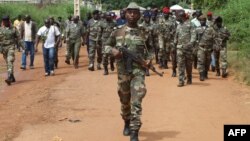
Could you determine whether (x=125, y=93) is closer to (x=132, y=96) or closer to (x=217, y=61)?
(x=132, y=96)

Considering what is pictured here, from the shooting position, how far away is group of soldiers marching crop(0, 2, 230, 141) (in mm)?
7625

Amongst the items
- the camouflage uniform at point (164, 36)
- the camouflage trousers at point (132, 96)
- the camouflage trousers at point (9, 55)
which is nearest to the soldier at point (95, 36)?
the camouflage uniform at point (164, 36)

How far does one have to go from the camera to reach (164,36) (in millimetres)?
15836

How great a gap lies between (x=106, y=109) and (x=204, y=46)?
4.87m

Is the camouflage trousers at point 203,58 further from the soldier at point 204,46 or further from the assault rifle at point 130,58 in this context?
the assault rifle at point 130,58

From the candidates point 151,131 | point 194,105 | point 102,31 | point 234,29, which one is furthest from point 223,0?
point 151,131

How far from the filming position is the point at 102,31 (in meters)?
15.7

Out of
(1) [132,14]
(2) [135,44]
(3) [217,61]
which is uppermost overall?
(1) [132,14]

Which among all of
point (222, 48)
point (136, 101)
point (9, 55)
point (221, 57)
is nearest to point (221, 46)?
point (222, 48)

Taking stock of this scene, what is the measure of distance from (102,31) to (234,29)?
4087 mm

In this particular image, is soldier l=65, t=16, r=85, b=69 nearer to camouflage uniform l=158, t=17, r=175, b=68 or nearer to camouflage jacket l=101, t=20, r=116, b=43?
camouflage jacket l=101, t=20, r=116, b=43

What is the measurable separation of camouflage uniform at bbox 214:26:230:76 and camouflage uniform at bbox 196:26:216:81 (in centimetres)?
18

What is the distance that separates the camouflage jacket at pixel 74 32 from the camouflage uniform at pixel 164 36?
2.66m

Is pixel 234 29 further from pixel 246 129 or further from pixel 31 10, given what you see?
pixel 31 10
